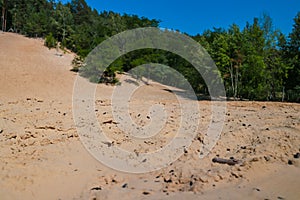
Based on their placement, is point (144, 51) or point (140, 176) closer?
point (140, 176)

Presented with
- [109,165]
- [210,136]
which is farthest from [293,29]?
[109,165]

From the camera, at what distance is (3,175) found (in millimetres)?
4031

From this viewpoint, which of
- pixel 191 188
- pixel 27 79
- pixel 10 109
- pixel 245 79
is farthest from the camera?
pixel 245 79

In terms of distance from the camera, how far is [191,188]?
3.51 meters

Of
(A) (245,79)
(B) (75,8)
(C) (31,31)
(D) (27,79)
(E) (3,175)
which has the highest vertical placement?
(B) (75,8)

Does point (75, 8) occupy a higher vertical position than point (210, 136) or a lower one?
higher

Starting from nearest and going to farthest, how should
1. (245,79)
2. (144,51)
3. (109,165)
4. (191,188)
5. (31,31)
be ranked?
(191,188)
(109,165)
(245,79)
(144,51)
(31,31)

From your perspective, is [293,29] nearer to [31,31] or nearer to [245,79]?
[245,79]

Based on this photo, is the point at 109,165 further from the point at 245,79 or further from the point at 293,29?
the point at 293,29

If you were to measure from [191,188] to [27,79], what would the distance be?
16176 millimetres

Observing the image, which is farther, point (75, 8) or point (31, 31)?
point (75, 8)

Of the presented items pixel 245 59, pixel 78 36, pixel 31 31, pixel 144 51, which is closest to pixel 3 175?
pixel 245 59

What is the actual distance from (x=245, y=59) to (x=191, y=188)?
16.2m

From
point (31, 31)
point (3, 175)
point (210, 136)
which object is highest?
point (31, 31)
